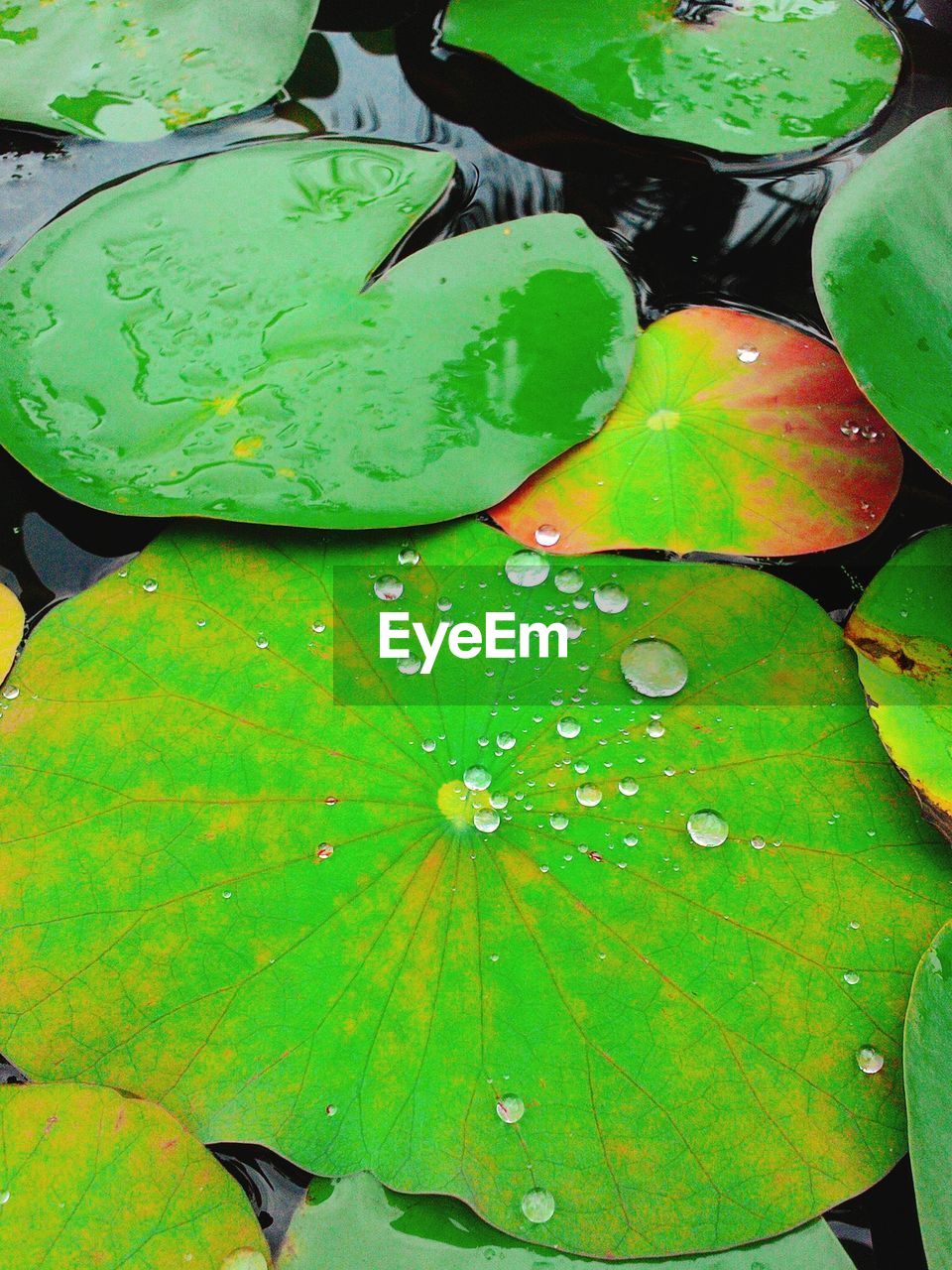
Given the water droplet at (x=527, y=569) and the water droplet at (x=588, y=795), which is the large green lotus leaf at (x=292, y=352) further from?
the water droplet at (x=588, y=795)

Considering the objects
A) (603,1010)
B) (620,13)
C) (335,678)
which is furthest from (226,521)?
(620,13)

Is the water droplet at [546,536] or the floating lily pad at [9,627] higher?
the floating lily pad at [9,627]

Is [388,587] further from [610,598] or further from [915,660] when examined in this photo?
[915,660]

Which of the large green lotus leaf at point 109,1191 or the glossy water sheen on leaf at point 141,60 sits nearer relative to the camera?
the large green lotus leaf at point 109,1191

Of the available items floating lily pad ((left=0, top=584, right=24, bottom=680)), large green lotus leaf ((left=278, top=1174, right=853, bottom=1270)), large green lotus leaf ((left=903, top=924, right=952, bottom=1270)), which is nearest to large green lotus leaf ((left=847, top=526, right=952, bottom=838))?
large green lotus leaf ((left=903, top=924, right=952, bottom=1270))

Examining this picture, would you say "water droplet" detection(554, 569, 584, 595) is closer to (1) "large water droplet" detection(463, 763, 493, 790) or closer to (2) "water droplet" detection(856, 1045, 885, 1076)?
(1) "large water droplet" detection(463, 763, 493, 790)

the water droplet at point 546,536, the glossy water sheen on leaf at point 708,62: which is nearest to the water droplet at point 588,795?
the water droplet at point 546,536

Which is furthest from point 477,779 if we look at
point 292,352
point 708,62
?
point 708,62
